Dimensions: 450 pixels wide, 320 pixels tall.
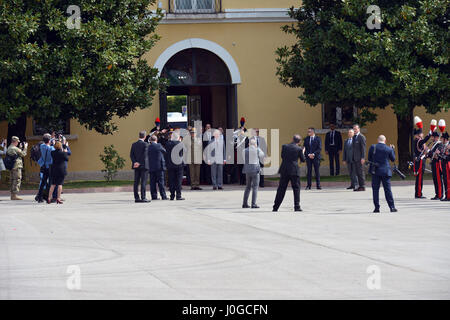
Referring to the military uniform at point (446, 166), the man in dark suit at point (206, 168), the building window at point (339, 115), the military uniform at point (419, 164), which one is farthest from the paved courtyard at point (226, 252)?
the building window at point (339, 115)

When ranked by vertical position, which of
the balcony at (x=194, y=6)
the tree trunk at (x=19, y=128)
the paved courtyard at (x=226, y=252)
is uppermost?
the balcony at (x=194, y=6)

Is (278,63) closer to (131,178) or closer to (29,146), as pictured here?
(131,178)

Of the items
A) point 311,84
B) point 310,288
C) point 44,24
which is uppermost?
point 44,24

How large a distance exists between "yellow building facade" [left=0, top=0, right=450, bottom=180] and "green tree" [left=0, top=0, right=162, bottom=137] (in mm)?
3336

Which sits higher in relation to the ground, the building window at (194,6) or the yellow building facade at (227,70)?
the building window at (194,6)

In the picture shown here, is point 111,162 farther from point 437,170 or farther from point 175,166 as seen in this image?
point 437,170

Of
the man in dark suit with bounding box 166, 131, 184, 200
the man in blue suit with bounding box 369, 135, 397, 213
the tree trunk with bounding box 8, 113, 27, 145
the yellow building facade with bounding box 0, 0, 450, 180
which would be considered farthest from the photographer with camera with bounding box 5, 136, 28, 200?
the man in blue suit with bounding box 369, 135, 397, 213

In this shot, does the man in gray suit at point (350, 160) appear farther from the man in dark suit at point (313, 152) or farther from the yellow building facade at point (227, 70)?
the yellow building facade at point (227, 70)

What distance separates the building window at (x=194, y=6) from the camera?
30984 mm

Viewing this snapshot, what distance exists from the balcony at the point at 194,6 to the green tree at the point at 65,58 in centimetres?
330

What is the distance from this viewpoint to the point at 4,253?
11914 millimetres

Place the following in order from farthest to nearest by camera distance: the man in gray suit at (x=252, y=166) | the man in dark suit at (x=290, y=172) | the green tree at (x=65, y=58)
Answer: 1. the green tree at (x=65, y=58)
2. the man in gray suit at (x=252, y=166)
3. the man in dark suit at (x=290, y=172)
